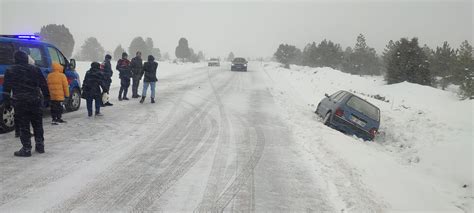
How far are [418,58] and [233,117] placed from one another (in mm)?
38363

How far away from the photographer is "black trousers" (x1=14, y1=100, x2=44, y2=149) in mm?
6613

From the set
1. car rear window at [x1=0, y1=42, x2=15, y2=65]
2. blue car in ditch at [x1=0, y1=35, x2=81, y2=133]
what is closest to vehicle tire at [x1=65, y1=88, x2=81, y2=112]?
blue car in ditch at [x1=0, y1=35, x2=81, y2=133]

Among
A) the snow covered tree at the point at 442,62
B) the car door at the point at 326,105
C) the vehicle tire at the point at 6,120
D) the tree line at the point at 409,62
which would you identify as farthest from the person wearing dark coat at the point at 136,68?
the snow covered tree at the point at 442,62

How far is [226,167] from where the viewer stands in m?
6.77

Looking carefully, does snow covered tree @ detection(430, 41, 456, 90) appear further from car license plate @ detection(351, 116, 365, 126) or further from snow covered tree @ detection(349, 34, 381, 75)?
car license plate @ detection(351, 116, 365, 126)

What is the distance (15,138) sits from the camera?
787 cm

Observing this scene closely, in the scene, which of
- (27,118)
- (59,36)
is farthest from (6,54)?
(59,36)

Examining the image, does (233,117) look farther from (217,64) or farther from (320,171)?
(217,64)

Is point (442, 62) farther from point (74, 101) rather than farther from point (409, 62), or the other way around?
point (74, 101)

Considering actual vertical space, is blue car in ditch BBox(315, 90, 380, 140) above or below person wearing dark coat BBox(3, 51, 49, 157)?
below

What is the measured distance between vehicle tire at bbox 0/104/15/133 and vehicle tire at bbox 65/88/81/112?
2.68 m

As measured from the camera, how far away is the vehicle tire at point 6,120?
8.13 m

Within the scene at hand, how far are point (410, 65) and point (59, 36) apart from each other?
255 ft

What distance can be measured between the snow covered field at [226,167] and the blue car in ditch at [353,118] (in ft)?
1.93
